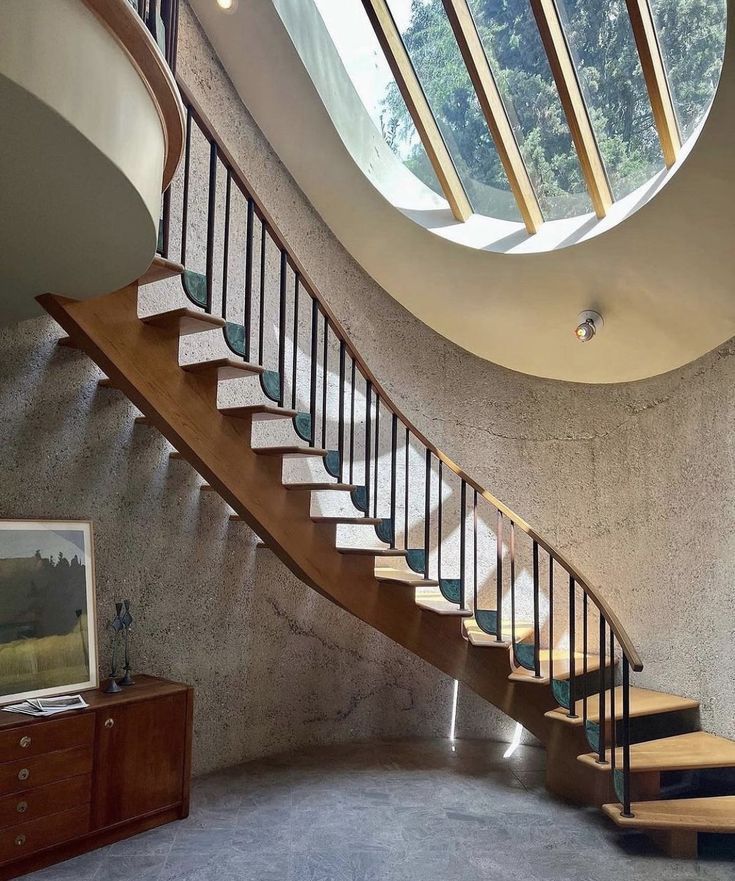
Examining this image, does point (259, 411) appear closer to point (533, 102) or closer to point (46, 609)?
point (46, 609)

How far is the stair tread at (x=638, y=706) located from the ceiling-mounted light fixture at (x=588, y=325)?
2.15 meters

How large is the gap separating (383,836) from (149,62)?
127 inches

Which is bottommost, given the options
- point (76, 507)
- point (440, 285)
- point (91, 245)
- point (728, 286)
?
point (76, 507)

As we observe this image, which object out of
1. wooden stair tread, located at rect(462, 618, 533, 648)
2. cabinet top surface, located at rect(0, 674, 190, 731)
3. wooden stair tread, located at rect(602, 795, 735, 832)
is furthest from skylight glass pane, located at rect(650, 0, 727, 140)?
cabinet top surface, located at rect(0, 674, 190, 731)

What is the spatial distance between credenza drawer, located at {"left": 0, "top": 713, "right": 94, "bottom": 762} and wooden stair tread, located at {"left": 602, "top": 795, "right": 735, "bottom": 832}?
2.36 m

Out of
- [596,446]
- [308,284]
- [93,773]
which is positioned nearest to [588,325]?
[596,446]

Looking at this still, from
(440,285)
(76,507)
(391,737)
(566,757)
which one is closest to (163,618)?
(76,507)

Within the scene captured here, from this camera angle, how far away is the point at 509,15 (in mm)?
4070

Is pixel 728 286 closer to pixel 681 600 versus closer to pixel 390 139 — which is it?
pixel 681 600

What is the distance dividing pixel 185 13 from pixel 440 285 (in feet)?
7.52

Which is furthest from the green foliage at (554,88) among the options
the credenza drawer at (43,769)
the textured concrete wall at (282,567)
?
the credenza drawer at (43,769)

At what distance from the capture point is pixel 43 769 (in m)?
3.00

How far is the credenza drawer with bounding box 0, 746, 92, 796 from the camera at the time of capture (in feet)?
9.50

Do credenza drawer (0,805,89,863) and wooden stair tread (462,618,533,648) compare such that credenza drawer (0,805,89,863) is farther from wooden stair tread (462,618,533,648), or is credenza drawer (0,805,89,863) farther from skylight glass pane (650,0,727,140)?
skylight glass pane (650,0,727,140)
